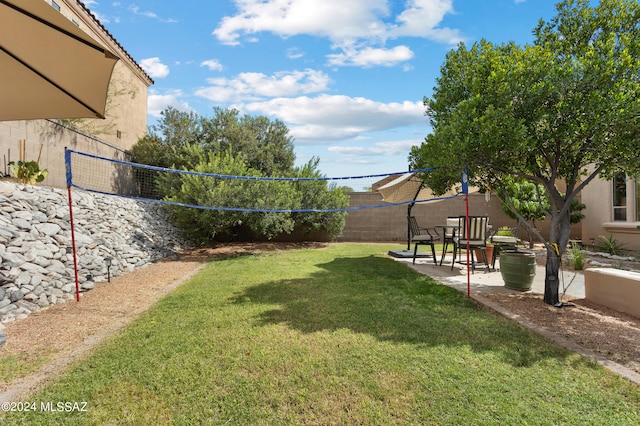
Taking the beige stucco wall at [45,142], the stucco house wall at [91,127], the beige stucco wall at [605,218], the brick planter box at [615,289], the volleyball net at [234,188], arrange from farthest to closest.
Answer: the beige stucco wall at [605,218], the volleyball net at [234,188], the stucco house wall at [91,127], the beige stucco wall at [45,142], the brick planter box at [615,289]

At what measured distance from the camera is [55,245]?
19.9 feet

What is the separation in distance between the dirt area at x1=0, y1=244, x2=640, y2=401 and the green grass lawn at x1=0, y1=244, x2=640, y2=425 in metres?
0.31

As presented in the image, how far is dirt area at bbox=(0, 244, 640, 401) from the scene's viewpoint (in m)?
3.29

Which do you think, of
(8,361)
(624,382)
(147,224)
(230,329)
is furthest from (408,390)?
(147,224)

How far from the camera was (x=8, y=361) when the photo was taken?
3.27m

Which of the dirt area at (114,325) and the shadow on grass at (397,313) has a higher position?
the shadow on grass at (397,313)

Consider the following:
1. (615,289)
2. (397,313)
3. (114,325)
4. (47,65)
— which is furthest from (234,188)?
(615,289)

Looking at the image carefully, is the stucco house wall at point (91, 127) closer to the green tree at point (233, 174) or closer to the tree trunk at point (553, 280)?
the green tree at point (233, 174)

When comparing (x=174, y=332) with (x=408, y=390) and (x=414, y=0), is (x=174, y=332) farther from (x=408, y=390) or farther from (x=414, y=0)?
(x=414, y=0)

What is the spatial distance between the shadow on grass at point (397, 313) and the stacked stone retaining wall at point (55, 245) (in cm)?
287

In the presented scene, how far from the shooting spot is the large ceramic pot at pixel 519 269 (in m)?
5.65

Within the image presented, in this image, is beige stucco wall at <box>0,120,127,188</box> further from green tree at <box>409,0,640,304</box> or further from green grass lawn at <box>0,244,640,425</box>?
green tree at <box>409,0,640,304</box>

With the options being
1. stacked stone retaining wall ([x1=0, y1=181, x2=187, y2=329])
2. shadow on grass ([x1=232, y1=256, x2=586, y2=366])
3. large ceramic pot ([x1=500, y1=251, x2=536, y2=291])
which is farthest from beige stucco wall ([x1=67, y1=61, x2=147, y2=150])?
large ceramic pot ([x1=500, y1=251, x2=536, y2=291])

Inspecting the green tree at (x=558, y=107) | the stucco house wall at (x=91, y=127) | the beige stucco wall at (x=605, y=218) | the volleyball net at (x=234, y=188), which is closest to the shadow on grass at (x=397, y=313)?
the green tree at (x=558, y=107)
